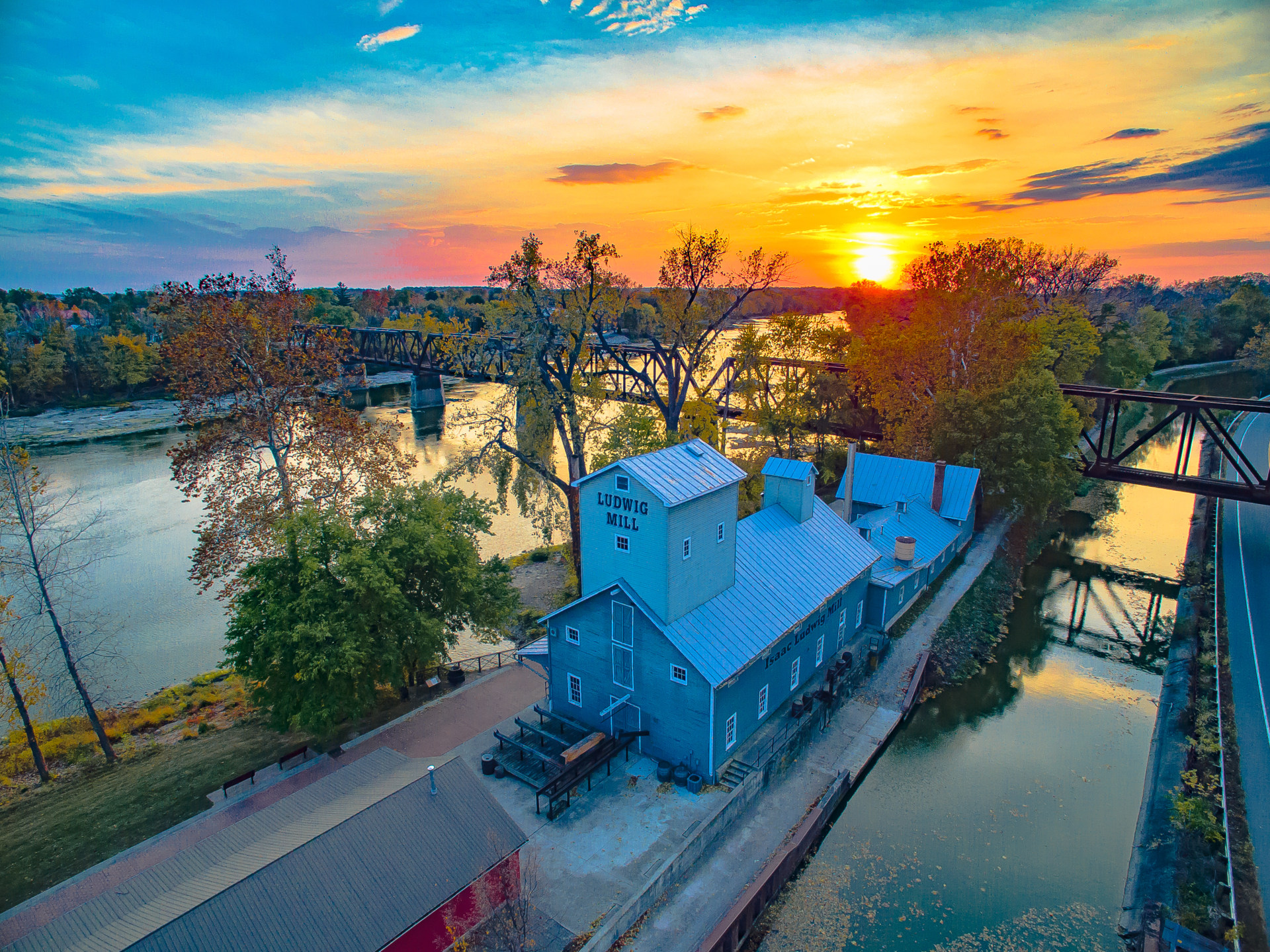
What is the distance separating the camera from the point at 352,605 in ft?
67.9

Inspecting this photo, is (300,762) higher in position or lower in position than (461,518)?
lower

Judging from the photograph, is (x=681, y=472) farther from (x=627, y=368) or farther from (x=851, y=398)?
(x=851, y=398)

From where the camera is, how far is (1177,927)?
557 inches

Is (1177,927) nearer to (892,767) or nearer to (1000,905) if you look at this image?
(1000,905)

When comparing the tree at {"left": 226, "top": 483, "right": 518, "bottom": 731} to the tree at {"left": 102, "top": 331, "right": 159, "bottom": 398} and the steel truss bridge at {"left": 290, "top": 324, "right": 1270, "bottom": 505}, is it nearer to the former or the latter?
the steel truss bridge at {"left": 290, "top": 324, "right": 1270, "bottom": 505}

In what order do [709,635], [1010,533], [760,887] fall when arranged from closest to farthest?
1. [760,887]
2. [709,635]
3. [1010,533]

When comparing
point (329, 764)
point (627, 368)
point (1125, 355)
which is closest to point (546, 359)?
point (627, 368)

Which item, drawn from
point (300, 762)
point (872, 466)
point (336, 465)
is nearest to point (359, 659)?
point (300, 762)

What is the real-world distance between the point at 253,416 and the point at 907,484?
3198cm

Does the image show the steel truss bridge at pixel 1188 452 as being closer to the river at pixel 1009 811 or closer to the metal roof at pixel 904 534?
the river at pixel 1009 811

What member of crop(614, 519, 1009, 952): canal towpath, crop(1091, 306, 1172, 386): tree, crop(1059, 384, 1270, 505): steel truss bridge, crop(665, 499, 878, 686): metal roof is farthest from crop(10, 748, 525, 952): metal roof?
crop(1091, 306, 1172, 386): tree

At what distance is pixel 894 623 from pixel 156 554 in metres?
41.3

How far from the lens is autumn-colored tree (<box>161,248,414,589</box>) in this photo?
987 inches

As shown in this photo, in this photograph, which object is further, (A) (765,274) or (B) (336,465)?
(A) (765,274)
